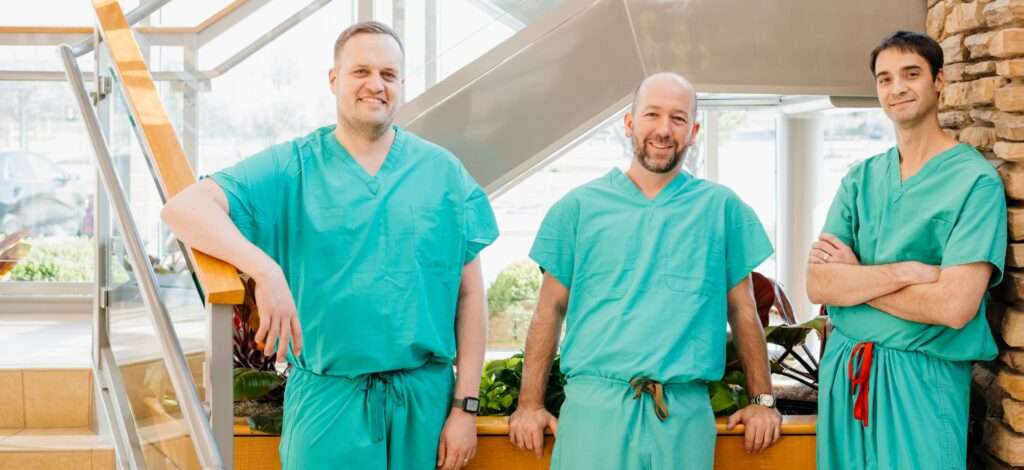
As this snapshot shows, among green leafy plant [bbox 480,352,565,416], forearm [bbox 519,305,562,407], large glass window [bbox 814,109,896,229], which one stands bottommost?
green leafy plant [bbox 480,352,565,416]

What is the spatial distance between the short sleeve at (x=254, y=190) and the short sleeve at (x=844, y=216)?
1353mm

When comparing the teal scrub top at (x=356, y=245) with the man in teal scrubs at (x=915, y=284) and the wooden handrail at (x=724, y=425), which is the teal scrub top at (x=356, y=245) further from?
the man in teal scrubs at (x=915, y=284)

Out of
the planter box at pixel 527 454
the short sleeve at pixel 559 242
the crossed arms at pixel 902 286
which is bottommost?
the planter box at pixel 527 454

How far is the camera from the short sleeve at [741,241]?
270 cm

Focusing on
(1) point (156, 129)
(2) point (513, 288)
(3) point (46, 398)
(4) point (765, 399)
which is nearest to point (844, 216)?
(4) point (765, 399)

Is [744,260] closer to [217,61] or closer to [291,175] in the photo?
[291,175]

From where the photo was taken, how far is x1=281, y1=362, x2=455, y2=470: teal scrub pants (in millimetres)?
2451

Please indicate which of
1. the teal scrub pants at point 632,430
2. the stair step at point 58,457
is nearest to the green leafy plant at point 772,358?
the teal scrub pants at point 632,430

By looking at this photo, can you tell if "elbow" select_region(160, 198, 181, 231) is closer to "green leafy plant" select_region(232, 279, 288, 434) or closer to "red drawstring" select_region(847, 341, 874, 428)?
"green leafy plant" select_region(232, 279, 288, 434)

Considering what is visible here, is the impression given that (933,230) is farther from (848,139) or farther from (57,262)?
(848,139)

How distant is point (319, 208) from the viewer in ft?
8.09

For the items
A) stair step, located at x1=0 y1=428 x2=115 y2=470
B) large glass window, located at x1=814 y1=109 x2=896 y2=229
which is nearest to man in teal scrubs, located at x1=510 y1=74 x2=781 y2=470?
stair step, located at x1=0 y1=428 x2=115 y2=470

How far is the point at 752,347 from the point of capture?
2.72 meters

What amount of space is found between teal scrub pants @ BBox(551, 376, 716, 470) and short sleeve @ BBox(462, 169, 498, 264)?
41 cm
